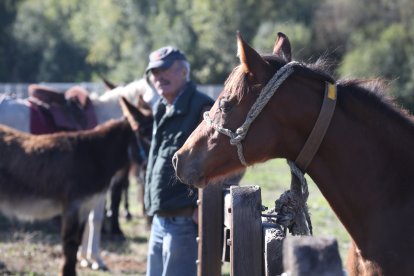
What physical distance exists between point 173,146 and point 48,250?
5.18 metres

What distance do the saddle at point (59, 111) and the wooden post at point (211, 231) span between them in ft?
20.1

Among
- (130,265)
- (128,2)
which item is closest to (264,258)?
(130,265)

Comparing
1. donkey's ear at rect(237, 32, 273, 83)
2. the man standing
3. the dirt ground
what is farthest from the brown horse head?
the dirt ground

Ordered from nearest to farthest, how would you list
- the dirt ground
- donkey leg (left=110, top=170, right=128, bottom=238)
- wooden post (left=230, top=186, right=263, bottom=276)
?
wooden post (left=230, top=186, right=263, bottom=276) < the dirt ground < donkey leg (left=110, top=170, right=128, bottom=238)

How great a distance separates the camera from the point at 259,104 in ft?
12.1

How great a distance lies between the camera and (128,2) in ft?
204

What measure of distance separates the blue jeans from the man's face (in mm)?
827

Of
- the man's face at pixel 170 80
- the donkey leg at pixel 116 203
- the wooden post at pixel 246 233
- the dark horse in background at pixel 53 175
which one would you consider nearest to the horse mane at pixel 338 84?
the wooden post at pixel 246 233

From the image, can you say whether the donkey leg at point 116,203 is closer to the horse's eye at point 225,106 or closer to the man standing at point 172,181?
the man standing at point 172,181

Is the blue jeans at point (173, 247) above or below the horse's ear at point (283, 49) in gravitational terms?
below

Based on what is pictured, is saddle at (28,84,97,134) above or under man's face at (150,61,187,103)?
above

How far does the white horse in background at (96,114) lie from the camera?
941cm

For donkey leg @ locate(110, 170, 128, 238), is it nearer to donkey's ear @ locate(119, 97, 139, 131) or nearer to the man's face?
donkey's ear @ locate(119, 97, 139, 131)

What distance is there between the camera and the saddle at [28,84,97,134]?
10508 millimetres
